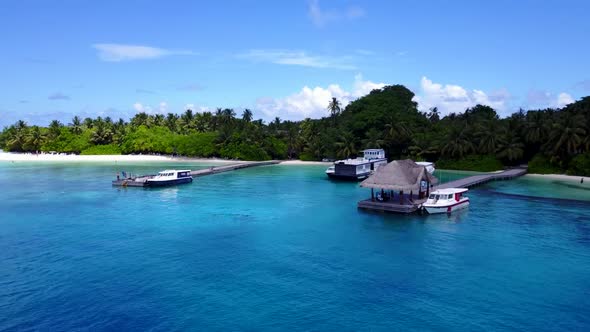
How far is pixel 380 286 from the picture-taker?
2486 centimetres

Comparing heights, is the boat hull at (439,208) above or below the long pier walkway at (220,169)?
below

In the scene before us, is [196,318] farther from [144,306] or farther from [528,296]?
[528,296]

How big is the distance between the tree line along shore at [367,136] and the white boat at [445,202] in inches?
1596

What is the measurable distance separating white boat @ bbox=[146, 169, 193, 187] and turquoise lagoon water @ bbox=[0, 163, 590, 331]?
13658 mm

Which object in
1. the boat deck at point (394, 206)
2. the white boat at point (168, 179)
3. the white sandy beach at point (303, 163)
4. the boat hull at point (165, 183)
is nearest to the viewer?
the boat deck at point (394, 206)

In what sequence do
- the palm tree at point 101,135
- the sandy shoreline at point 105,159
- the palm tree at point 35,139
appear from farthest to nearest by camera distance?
the palm tree at point 35,139 → the palm tree at point 101,135 → the sandy shoreline at point 105,159

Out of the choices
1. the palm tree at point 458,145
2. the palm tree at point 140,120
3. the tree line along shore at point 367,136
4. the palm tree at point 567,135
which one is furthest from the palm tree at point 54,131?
the palm tree at point 567,135

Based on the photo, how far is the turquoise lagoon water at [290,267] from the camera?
69.7 feet

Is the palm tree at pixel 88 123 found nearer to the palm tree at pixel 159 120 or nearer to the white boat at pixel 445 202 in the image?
the palm tree at pixel 159 120

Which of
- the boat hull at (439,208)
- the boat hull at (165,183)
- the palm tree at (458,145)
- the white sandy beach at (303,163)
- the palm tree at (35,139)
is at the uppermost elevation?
the palm tree at (35,139)

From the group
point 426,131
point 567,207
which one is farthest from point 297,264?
point 426,131

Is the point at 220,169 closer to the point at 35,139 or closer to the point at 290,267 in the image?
the point at 290,267

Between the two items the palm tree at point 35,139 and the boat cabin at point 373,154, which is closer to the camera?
the boat cabin at point 373,154

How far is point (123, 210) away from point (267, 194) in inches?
723
